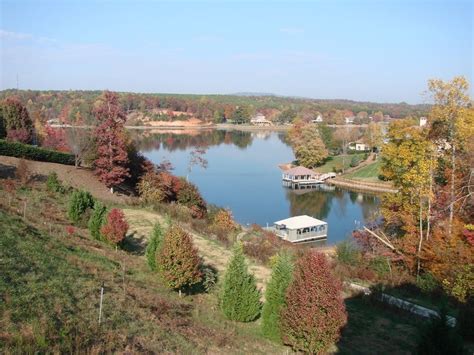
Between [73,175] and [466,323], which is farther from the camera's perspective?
[73,175]

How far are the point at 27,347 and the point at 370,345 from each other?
8575 mm

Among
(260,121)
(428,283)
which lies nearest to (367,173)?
(428,283)

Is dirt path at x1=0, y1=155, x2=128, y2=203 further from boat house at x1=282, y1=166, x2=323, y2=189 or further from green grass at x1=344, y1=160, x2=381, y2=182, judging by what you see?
green grass at x1=344, y1=160, x2=381, y2=182

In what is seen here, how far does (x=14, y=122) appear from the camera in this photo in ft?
142

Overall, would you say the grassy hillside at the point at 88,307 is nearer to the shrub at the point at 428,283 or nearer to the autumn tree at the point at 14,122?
the shrub at the point at 428,283

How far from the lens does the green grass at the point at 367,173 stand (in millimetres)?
58056

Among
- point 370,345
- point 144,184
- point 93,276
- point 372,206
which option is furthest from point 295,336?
point 372,206

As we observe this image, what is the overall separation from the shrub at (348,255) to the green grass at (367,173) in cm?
3709

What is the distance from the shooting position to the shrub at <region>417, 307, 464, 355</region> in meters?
9.20

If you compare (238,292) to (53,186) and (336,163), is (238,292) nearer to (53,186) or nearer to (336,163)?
Result: (53,186)

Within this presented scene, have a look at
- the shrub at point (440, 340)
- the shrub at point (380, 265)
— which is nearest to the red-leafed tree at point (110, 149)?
the shrub at point (380, 265)

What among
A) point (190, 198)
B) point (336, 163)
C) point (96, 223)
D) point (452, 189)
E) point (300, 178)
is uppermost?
point (452, 189)

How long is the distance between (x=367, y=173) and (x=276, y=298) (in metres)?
51.3

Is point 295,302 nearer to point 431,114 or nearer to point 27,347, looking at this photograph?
point 27,347
